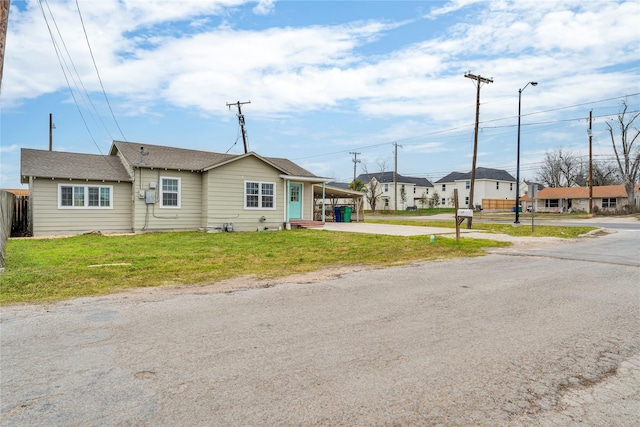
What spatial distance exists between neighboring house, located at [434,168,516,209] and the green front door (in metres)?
46.9

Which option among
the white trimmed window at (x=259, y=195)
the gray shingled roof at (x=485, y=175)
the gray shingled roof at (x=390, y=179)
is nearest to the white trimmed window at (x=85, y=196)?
the white trimmed window at (x=259, y=195)

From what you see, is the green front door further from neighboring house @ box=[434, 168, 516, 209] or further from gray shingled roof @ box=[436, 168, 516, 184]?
gray shingled roof @ box=[436, 168, 516, 184]

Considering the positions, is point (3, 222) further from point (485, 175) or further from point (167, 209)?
point (485, 175)

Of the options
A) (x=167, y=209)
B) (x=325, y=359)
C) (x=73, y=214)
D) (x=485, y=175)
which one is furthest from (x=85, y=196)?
(x=485, y=175)

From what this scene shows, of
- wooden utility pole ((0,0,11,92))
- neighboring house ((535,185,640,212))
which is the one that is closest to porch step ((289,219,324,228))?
wooden utility pole ((0,0,11,92))

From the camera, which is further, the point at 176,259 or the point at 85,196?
the point at 85,196

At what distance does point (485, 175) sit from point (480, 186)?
238cm

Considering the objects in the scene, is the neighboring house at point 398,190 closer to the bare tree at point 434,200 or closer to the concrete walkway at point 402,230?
the bare tree at point 434,200

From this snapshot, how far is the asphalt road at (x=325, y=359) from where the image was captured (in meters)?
2.84

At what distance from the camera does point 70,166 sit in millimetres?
17656

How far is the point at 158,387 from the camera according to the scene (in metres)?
3.14

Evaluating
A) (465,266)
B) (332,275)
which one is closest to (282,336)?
(332,275)

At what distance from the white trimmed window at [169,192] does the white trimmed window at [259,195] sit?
3140 millimetres

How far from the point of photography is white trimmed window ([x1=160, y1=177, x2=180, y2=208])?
61.4ft
